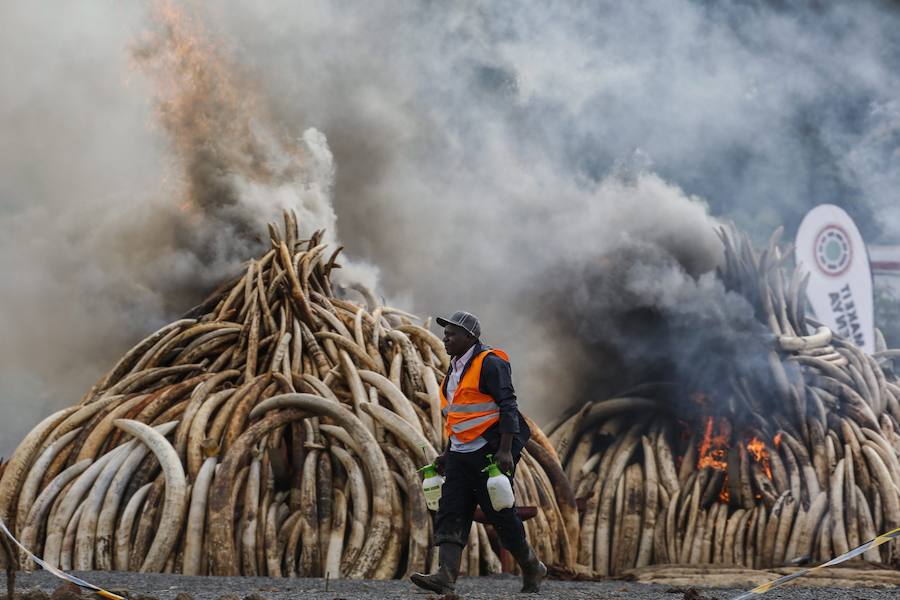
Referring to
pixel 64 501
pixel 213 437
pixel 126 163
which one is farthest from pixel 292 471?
pixel 126 163

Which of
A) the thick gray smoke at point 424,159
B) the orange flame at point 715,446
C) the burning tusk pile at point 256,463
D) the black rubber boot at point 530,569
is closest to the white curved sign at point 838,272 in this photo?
the thick gray smoke at point 424,159

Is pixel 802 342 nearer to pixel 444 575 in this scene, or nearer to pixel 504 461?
pixel 504 461

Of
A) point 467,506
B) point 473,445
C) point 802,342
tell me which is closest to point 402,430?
point 467,506

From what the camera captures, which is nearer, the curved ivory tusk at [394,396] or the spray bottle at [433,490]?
the spray bottle at [433,490]

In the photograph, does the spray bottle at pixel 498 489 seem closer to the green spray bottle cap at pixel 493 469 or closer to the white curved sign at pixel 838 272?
the green spray bottle cap at pixel 493 469

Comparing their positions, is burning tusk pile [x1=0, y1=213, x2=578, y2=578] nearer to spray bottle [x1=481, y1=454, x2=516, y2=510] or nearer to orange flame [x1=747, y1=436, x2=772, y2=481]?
spray bottle [x1=481, y1=454, x2=516, y2=510]

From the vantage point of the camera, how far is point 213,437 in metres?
7.76

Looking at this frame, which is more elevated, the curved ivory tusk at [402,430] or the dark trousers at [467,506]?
the curved ivory tusk at [402,430]

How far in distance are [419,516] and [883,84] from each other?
11.1 meters

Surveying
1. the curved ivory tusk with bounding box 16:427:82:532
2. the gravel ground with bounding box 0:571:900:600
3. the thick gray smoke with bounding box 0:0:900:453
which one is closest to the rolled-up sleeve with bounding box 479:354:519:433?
the gravel ground with bounding box 0:571:900:600

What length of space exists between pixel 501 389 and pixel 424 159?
632cm

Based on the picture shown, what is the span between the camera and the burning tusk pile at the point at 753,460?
10.3 meters

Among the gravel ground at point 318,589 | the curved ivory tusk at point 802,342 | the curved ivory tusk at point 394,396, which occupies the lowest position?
the gravel ground at point 318,589

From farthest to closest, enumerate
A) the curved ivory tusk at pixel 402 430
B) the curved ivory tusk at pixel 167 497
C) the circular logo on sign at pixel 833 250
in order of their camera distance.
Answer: the circular logo on sign at pixel 833 250, the curved ivory tusk at pixel 402 430, the curved ivory tusk at pixel 167 497
